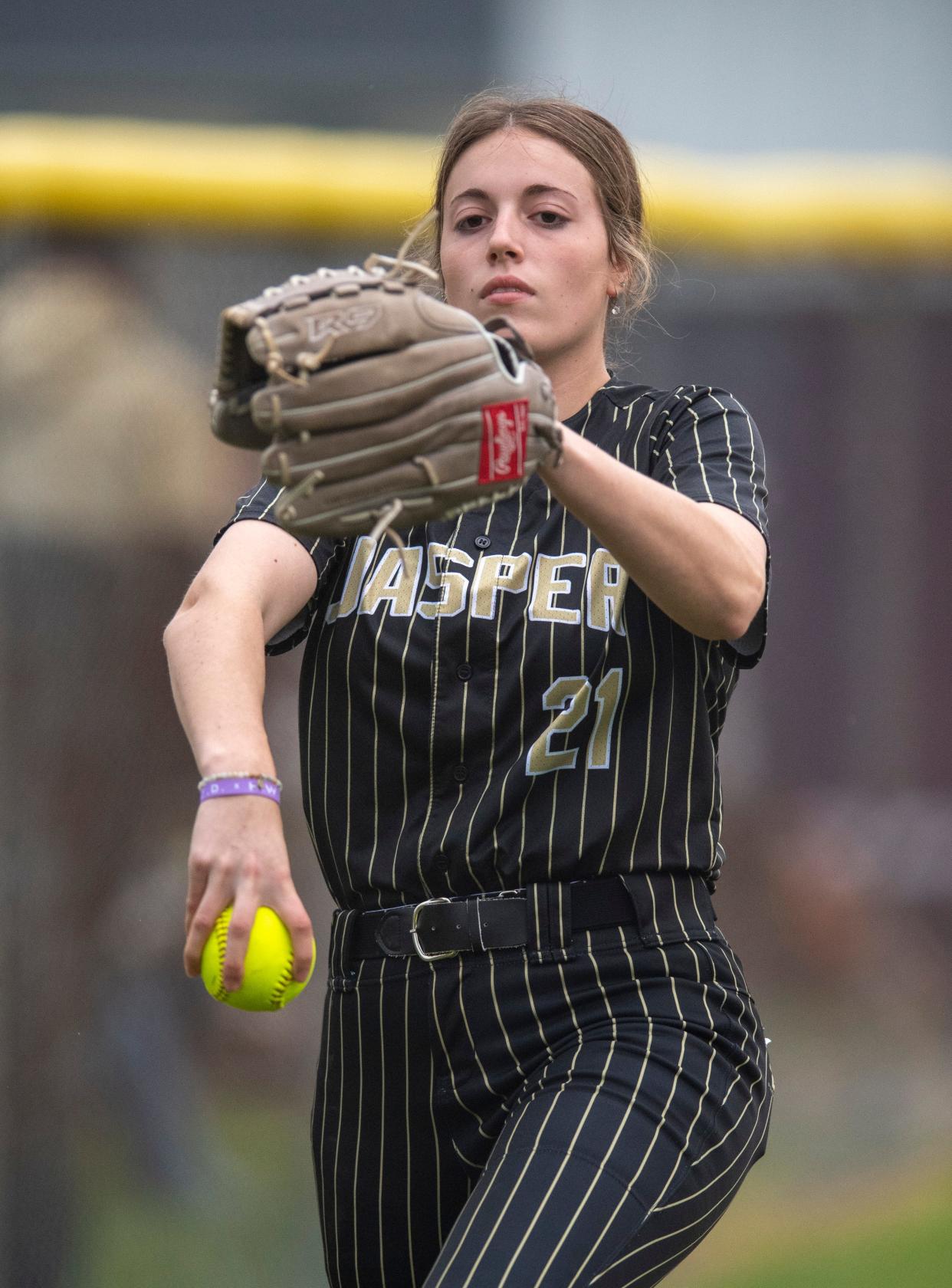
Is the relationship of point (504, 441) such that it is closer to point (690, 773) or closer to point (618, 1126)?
point (690, 773)

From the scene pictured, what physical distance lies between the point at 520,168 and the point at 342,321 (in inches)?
23.5

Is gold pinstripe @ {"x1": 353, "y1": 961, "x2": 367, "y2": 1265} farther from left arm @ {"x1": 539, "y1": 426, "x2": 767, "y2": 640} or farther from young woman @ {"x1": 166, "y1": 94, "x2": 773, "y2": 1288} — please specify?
left arm @ {"x1": 539, "y1": 426, "x2": 767, "y2": 640}

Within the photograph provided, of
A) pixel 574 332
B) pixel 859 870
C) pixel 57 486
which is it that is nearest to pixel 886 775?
pixel 859 870

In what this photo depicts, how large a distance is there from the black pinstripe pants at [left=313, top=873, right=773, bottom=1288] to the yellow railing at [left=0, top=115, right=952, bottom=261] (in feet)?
6.52

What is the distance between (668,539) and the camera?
1434 millimetres

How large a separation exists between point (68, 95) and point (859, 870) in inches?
96.1

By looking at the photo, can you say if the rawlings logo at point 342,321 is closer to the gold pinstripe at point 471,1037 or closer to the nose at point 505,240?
the nose at point 505,240

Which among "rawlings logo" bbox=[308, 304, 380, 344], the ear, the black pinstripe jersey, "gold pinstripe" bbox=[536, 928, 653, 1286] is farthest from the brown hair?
"gold pinstripe" bbox=[536, 928, 653, 1286]

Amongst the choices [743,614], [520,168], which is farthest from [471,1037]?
[520,168]

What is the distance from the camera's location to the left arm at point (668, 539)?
4.58 feet

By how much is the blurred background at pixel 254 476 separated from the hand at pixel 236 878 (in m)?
1.71

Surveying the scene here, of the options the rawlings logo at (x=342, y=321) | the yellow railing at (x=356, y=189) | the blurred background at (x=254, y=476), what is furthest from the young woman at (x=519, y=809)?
the yellow railing at (x=356, y=189)

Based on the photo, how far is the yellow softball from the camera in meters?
1.47

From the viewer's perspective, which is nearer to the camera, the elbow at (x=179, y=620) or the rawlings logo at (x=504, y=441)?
the rawlings logo at (x=504, y=441)
